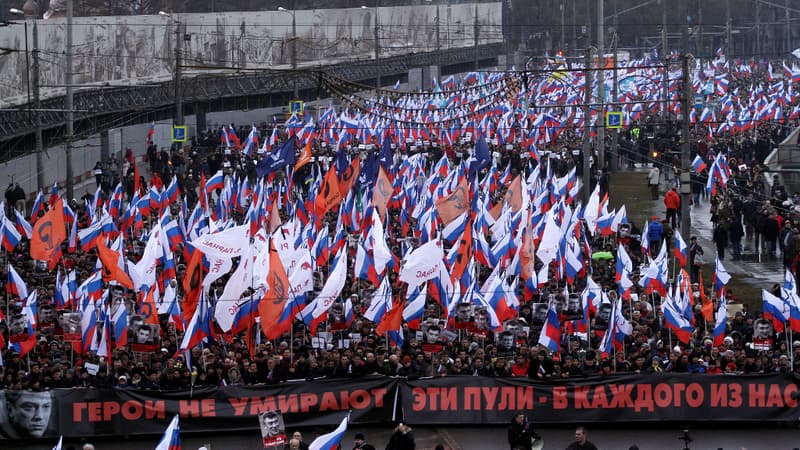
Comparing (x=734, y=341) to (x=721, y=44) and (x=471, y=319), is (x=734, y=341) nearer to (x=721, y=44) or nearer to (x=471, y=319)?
(x=471, y=319)

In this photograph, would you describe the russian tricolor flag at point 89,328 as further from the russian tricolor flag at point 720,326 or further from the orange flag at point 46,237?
the russian tricolor flag at point 720,326

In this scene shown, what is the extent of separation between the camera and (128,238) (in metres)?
36.1

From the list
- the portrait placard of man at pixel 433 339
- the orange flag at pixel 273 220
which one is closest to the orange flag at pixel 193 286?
the portrait placard of man at pixel 433 339

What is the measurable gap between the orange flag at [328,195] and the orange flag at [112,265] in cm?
857

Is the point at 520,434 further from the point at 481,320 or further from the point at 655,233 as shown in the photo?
the point at 655,233

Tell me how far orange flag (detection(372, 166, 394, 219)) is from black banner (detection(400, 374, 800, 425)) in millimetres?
12756

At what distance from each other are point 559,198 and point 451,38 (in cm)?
7231

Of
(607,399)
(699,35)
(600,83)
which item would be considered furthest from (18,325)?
(699,35)

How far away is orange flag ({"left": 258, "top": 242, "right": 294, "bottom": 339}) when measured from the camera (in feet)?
79.6

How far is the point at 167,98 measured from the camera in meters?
61.3

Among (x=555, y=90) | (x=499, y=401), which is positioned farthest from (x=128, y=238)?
(x=555, y=90)

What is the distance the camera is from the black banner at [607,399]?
73.8ft

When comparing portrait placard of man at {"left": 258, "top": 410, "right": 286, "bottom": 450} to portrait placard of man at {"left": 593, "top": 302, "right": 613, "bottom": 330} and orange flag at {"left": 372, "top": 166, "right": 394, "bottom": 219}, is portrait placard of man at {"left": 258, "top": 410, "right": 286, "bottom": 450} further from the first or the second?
orange flag at {"left": 372, "top": 166, "right": 394, "bottom": 219}

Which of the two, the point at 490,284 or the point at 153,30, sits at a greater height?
the point at 153,30
